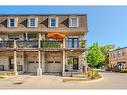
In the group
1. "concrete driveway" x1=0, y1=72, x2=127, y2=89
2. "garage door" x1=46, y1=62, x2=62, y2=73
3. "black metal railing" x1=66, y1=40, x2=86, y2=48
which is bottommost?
"concrete driveway" x1=0, y1=72, x2=127, y2=89

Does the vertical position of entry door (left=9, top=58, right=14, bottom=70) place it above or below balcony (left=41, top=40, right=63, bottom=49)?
below

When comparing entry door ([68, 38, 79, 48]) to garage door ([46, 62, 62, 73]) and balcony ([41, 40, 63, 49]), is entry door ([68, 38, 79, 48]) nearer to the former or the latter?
balcony ([41, 40, 63, 49])

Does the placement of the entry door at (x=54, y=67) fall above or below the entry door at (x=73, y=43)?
below

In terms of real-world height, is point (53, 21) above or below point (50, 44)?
above

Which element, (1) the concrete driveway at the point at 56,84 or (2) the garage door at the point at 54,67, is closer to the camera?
(1) the concrete driveway at the point at 56,84

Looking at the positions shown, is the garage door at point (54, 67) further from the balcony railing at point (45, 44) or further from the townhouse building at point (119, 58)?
the townhouse building at point (119, 58)

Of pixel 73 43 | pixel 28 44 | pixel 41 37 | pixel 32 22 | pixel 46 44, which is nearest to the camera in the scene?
pixel 46 44

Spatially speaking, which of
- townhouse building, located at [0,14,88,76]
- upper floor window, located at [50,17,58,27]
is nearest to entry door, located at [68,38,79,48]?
townhouse building, located at [0,14,88,76]

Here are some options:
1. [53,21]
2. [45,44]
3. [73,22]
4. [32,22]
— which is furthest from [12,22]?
[73,22]

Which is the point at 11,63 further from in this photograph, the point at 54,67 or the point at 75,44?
the point at 75,44

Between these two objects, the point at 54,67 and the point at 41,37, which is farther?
the point at 54,67

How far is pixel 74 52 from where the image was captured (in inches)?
1242

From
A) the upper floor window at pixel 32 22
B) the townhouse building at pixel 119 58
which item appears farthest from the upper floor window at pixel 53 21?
the townhouse building at pixel 119 58
